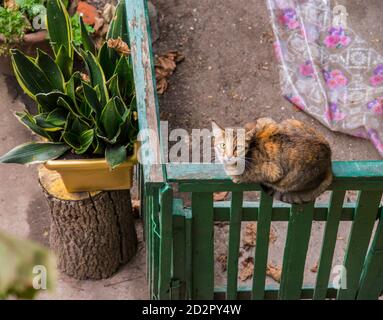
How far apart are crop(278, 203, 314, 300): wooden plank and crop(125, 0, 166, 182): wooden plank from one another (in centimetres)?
70

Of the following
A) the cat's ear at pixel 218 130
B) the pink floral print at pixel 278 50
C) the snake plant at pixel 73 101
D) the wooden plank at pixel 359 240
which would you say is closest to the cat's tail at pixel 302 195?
the wooden plank at pixel 359 240

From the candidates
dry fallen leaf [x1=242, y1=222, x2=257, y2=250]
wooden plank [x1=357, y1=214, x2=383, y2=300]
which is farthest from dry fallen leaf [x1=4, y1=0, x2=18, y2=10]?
wooden plank [x1=357, y1=214, x2=383, y2=300]

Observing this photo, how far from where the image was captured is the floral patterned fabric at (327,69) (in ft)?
14.7

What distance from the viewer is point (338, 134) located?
4516 mm

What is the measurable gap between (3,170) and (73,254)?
3.49ft

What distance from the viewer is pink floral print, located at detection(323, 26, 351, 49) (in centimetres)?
478

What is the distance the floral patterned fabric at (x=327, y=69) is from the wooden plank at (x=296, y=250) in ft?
5.67

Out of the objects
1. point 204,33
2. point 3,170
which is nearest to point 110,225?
point 3,170

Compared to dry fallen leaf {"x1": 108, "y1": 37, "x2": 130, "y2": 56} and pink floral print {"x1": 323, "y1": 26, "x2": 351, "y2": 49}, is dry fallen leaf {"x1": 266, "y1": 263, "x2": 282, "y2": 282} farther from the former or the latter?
pink floral print {"x1": 323, "y1": 26, "x2": 351, "y2": 49}

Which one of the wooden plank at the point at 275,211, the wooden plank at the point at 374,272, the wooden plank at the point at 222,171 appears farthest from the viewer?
the wooden plank at the point at 374,272

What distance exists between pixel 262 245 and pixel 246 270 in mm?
943

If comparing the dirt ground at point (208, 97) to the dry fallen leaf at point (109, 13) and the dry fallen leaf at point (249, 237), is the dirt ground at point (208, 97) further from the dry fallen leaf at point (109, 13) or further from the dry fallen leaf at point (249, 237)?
the dry fallen leaf at point (109, 13)

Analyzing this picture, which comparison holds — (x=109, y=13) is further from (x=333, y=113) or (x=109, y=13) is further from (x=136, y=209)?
(x=333, y=113)
